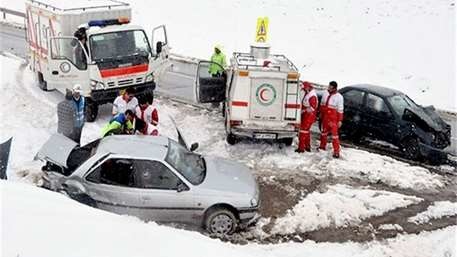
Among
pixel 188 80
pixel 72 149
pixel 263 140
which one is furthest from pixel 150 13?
pixel 72 149

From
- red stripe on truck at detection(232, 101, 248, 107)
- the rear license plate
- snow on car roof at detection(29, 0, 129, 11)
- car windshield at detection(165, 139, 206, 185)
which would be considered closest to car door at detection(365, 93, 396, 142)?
the rear license plate

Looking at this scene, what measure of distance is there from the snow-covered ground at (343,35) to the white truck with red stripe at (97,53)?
8.98 meters

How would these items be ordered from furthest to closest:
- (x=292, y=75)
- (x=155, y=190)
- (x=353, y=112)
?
(x=353, y=112) → (x=292, y=75) → (x=155, y=190)

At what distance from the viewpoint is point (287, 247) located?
1002 cm

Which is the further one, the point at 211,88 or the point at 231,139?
the point at 211,88

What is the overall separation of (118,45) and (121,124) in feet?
14.2

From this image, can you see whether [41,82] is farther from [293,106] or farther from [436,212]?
[436,212]

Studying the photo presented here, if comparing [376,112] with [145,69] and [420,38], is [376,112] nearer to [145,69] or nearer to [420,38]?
[145,69]

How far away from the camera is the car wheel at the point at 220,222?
10.2 m

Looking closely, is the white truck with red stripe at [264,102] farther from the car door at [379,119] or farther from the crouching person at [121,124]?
the crouching person at [121,124]

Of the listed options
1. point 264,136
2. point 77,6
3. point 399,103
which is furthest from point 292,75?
point 77,6

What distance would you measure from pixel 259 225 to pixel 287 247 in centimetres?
93

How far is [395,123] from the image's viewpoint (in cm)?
A: 1485

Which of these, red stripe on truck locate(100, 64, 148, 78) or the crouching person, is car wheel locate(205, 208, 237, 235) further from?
red stripe on truck locate(100, 64, 148, 78)
